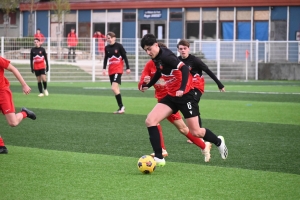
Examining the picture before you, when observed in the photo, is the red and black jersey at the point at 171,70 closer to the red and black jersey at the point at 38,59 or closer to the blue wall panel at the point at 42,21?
the red and black jersey at the point at 38,59

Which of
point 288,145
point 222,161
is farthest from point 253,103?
point 222,161

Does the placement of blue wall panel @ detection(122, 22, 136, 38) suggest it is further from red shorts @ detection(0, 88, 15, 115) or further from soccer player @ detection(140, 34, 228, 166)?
soccer player @ detection(140, 34, 228, 166)

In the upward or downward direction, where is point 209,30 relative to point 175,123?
upward

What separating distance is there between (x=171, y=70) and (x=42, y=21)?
1768 inches

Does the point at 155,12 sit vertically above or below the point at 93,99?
above

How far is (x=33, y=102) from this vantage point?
22906 mm

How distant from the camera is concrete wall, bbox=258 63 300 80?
3948 cm

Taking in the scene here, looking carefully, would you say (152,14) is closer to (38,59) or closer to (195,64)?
(38,59)

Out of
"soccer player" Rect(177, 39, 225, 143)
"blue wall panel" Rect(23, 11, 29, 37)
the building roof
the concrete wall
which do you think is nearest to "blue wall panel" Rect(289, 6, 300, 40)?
the building roof

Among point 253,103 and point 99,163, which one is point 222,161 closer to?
point 99,163

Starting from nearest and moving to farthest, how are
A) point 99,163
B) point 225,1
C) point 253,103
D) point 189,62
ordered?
point 99,163, point 189,62, point 253,103, point 225,1

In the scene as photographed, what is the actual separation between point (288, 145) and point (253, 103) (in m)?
10.0

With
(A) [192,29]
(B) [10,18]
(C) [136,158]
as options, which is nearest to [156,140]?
(C) [136,158]

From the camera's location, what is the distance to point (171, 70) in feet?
32.7
